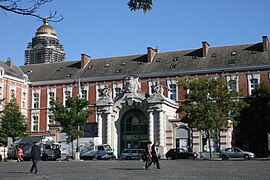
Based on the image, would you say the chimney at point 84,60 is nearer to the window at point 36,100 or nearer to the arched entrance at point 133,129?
the window at point 36,100

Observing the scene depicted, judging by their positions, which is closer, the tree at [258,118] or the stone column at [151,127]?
the tree at [258,118]

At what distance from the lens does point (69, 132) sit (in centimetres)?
4497

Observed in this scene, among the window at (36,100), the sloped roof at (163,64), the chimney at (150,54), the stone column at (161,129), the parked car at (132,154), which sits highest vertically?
the chimney at (150,54)

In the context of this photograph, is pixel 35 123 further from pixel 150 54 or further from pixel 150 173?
pixel 150 173

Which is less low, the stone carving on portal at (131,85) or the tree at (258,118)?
the stone carving on portal at (131,85)

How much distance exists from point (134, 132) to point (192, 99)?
10.8 m

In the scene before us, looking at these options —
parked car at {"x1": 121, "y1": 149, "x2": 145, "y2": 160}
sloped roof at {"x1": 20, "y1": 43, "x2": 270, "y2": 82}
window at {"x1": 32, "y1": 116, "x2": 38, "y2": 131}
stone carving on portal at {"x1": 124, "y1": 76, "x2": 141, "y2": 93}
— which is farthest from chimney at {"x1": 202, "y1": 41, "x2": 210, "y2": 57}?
window at {"x1": 32, "y1": 116, "x2": 38, "y2": 131}

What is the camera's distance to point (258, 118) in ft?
144

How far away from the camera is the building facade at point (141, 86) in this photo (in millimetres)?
46438

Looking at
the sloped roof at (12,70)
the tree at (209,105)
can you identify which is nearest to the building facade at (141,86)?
the sloped roof at (12,70)

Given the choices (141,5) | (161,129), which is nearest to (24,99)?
(161,129)

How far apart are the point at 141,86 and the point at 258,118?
1813 centimetres

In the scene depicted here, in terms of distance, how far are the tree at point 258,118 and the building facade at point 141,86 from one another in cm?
168

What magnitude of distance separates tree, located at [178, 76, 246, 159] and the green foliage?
36.9ft
